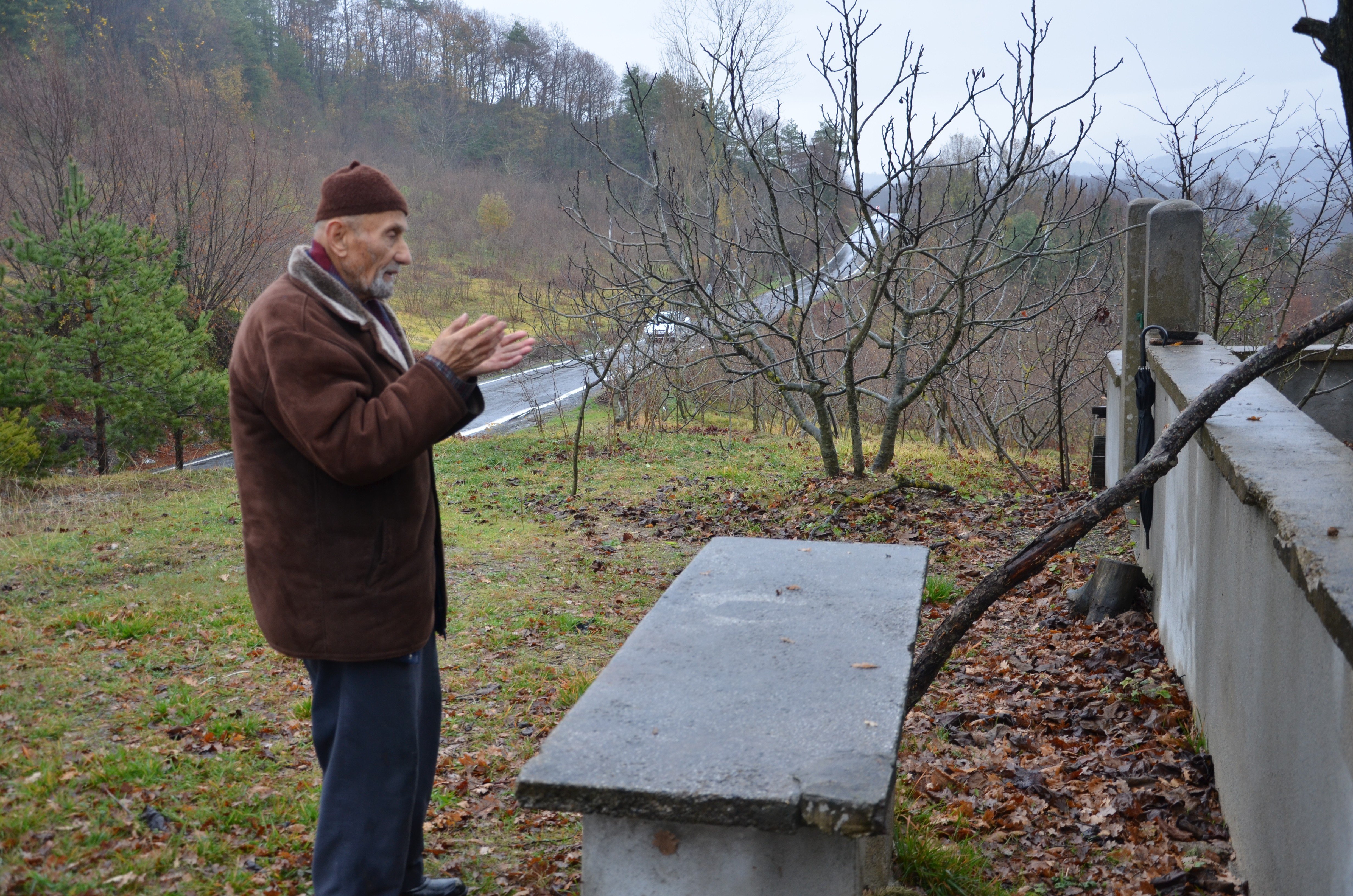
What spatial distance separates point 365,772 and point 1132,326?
5.81 m

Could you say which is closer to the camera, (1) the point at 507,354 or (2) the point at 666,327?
(1) the point at 507,354

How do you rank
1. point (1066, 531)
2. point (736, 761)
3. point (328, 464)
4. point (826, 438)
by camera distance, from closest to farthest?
point (736, 761) < point (328, 464) < point (1066, 531) < point (826, 438)

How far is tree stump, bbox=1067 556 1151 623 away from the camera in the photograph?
5531 mm

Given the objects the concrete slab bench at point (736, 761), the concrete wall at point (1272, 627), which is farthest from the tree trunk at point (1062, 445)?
the concrete slab bench at point (736, 761)

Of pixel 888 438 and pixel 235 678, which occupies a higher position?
pixel 888 438

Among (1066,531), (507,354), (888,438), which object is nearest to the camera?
(507,354)

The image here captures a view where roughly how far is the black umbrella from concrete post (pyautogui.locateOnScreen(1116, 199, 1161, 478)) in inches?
37.0

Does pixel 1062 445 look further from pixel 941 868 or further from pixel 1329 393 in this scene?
pixel 941 868

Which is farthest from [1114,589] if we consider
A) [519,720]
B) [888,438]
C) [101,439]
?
[101,439]

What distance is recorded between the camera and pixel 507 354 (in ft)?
8.64

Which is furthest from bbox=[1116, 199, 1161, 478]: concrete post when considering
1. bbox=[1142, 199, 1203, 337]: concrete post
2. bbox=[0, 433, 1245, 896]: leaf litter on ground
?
bbox=[0, 433, 1245, 896]: leaf litter on ground

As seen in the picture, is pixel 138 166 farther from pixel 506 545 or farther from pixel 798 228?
pixel 506 545

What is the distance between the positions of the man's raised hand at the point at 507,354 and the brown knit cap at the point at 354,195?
44 centimetres

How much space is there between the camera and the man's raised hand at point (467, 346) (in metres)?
2.38
